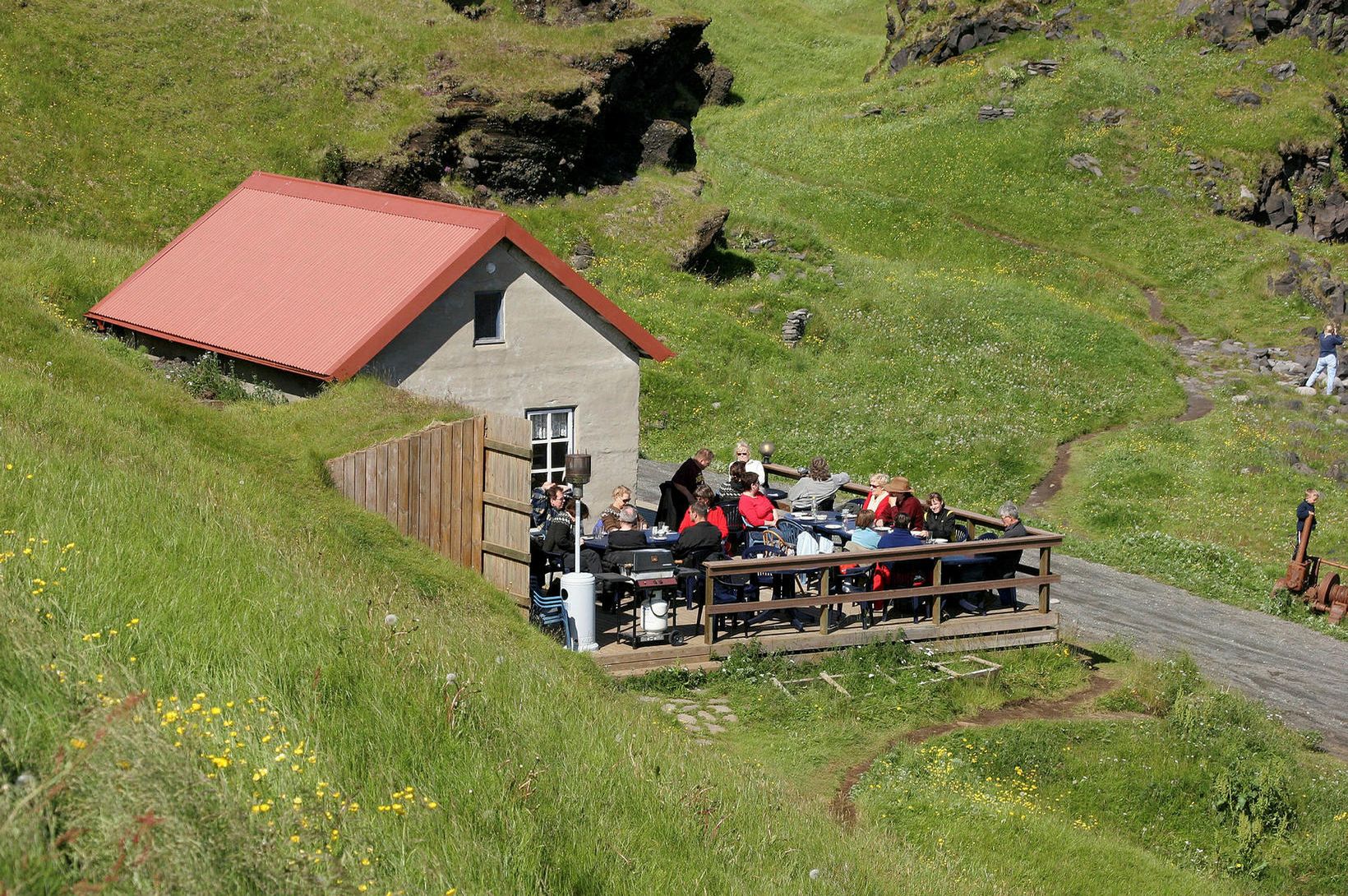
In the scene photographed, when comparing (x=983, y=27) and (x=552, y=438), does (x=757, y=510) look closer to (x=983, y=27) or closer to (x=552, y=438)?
(x=552, y=438)

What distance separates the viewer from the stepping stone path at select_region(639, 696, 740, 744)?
527 inches

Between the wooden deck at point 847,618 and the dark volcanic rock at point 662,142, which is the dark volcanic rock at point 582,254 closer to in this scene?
the dark volcanic rock at point 662,142

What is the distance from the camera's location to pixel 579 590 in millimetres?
14266

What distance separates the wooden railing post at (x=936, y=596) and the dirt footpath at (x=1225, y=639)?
8.21 ft

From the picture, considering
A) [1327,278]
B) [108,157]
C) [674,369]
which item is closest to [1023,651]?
[674,369]

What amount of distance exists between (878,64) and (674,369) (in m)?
37.1

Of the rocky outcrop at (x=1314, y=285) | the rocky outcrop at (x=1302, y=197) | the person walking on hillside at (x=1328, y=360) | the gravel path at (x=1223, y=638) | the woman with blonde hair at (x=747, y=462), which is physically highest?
the rocky outcrop at (x=1302, y=197)

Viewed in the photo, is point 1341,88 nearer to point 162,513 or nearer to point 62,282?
point 62,282

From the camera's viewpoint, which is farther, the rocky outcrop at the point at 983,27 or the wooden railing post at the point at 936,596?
the rocky outcrop at the point at 983,27

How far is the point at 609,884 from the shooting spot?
6.70 meters

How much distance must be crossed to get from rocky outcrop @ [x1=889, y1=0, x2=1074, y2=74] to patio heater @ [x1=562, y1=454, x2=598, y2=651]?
49.4m

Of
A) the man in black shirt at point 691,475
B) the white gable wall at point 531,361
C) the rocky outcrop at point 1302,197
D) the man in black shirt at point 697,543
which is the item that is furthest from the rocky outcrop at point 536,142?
the man in black shirt at point 697,543

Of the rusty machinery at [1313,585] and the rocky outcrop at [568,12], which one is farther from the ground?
the rocky outcrop at [568,12]

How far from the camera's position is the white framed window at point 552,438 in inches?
765
